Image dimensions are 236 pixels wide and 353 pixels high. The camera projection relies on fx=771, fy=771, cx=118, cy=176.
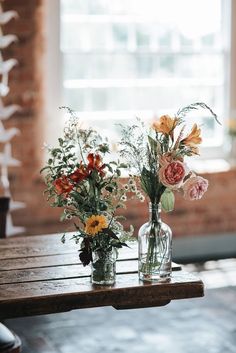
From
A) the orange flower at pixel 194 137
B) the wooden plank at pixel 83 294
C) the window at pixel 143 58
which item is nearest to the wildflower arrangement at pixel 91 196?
the wooden plank at pixel 83 294

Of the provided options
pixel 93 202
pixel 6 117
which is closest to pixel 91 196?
pixel 93 202

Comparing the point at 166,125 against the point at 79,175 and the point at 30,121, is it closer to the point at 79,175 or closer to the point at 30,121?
the point at 79,175

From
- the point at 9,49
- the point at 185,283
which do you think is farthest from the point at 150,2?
the point at 185,283

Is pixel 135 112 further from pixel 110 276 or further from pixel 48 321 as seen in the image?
pixel 110 276

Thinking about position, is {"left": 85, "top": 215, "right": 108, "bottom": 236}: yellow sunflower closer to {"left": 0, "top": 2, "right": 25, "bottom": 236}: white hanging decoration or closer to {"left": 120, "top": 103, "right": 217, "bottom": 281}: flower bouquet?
{"left": 120, "top": 103, "right": 217, "bottom": 281}: flower bouquet

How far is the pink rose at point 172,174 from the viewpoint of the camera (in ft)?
8.04

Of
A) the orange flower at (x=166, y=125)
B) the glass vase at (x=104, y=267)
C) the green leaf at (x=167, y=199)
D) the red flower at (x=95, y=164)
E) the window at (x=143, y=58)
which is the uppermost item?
the window at (x=143, y=58)

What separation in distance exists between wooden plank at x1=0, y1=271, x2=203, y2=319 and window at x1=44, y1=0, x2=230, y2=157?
3170mm

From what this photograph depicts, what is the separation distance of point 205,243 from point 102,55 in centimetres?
162

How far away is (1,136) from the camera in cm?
512

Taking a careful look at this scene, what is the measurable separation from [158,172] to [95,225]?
266 millimetres

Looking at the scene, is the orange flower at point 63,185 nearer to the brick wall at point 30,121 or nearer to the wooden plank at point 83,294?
the wooden plank at point 83,294

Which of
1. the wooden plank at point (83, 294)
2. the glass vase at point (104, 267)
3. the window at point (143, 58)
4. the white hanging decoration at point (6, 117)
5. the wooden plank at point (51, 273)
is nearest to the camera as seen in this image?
the wooden plank at point (83, 294)

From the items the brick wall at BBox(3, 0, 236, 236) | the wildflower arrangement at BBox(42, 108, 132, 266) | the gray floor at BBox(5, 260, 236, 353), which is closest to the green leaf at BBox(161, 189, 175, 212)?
the wildflower arrangement at BBox(42, 108, 132, 266)
